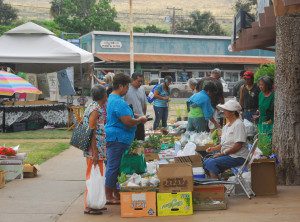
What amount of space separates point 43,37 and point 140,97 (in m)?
9.79

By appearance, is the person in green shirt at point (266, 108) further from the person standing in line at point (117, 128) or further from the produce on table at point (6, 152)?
the produce on table at point (6, 152)

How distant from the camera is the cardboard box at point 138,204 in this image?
7586 mm

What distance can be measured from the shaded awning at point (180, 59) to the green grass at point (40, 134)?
93.6 feet

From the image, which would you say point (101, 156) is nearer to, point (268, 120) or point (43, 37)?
point (268, 120)

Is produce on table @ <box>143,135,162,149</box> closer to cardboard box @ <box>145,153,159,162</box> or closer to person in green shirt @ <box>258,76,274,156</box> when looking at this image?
cardboard box @ <box>145,153,159,162</box>

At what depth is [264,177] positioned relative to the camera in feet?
28.0

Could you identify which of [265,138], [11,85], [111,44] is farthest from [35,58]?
[111,44]

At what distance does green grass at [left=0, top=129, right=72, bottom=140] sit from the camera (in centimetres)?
1770

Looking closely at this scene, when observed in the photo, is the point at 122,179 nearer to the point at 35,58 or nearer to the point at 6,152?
the point at 6,152

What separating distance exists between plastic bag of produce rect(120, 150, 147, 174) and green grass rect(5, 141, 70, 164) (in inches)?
185

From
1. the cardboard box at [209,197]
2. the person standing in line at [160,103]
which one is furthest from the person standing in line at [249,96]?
the cardboard box at [209,197]

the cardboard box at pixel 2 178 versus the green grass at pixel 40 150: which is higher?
the cardboard box at pixel 2 178

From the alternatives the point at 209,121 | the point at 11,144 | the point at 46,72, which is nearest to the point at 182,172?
the point at 209,121

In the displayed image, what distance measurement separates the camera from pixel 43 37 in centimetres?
2084
